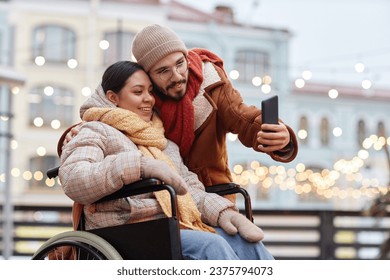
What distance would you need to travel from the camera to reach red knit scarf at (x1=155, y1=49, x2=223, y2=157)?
1.87 metres

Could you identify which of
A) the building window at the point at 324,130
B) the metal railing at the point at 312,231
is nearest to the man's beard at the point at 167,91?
the metal railing at the point at 312,231

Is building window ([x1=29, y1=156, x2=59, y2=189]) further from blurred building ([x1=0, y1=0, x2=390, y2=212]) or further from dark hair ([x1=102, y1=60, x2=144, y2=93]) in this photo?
dark hair ([x1=102, y1=60, x2=144, y2=93])

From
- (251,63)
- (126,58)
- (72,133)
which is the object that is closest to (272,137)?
(72,133)

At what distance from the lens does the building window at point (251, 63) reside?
1081 centimetres

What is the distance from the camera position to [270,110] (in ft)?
5.59

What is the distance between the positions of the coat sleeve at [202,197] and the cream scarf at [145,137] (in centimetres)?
5

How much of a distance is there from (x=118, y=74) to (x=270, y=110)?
39 cm

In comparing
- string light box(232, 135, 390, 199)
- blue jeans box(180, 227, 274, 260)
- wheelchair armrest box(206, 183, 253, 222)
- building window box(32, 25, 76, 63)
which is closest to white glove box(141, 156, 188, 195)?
blue jeans box(180, 227, 274, 260)

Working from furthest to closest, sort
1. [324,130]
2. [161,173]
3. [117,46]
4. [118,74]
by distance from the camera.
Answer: [324,130] < [117,46] < [118,74] < [161,173]

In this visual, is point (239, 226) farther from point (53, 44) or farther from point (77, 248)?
point (53, 44)

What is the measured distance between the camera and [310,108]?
38.0ft

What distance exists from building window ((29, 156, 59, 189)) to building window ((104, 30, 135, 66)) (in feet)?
5.78

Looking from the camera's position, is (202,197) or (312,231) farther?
(312,231)
